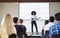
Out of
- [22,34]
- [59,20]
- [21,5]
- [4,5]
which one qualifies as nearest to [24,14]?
[21,5]

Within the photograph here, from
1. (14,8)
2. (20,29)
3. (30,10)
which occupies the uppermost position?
(14,8)

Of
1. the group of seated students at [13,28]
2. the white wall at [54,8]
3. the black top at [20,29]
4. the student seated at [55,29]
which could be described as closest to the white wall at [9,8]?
the white wall at [54,8]

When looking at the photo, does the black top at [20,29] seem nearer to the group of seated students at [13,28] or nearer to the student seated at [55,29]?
the group of seated students at [13,28]

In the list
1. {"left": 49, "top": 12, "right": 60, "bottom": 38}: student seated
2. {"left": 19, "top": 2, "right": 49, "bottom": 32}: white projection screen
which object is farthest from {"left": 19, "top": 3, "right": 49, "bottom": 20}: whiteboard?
{"left": 49, "top": 12, "right": 60, "bottom": 38}: student seated

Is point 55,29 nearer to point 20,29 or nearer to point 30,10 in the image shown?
point 20,29

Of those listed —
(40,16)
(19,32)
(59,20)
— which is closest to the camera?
(59,20)

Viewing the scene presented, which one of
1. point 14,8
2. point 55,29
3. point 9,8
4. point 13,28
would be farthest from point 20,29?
point 9,8

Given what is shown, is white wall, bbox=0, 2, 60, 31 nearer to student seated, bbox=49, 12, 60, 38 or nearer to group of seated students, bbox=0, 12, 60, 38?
group of seated students, bbox=0, 12, 60, 38

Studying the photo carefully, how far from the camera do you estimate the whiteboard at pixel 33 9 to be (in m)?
11.6

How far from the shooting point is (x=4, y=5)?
12.0m

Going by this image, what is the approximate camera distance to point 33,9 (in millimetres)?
11703

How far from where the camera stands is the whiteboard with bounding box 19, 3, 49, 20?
11617mm

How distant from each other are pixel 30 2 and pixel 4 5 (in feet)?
5.20

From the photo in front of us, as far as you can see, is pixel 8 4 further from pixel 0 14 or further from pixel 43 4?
pixel 43 4
